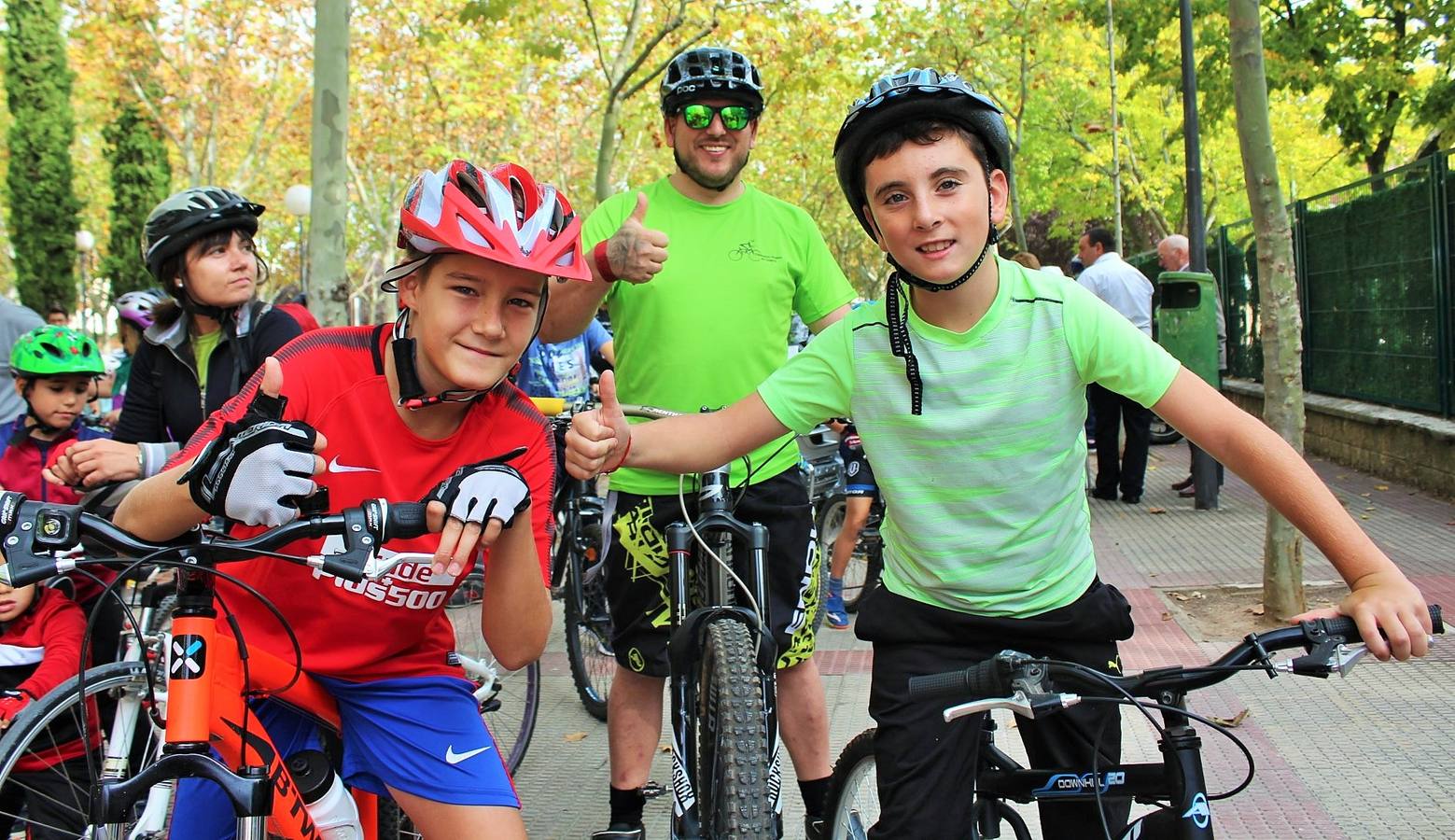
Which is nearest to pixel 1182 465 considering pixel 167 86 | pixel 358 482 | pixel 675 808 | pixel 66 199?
pixel 675 808

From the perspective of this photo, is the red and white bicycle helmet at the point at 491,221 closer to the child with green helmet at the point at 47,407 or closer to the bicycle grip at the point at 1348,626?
the bicycle grip at the point at 1348,626

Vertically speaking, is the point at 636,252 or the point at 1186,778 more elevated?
the point at 636,252

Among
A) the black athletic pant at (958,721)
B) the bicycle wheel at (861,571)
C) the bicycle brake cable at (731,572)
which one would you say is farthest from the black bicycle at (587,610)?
the black athletic pant at (958,721)

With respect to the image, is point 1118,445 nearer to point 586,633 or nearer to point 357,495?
point 586,633

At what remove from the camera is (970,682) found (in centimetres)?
218

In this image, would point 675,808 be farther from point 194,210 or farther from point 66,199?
point 66,199

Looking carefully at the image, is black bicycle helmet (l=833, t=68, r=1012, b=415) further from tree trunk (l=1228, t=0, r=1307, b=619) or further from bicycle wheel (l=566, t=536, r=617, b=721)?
tree trunk (l=1228, t=0, r=1307, b=619)

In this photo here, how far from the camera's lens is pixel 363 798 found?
2918 millimetres

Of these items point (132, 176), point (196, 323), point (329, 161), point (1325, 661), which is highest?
point (132, 176)

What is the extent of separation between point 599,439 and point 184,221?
211cm

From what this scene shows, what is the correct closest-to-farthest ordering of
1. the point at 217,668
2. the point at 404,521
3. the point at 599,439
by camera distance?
the point at 404,521 < the point at 217,668 < the point at 599,439

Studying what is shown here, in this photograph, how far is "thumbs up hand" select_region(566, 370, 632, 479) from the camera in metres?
2.69

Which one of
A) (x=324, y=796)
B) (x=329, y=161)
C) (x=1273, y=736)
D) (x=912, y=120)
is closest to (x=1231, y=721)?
(x=1273, y=736)

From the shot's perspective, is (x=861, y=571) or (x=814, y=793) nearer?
(x=814, y=793)
